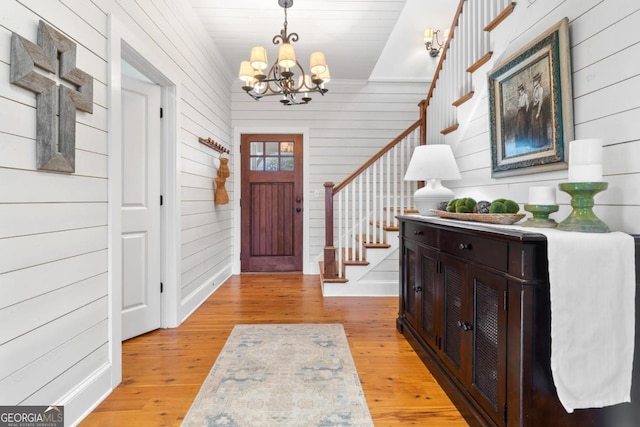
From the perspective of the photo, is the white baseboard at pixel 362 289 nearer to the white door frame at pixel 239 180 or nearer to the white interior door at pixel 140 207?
the white door frame at pixel 239 180

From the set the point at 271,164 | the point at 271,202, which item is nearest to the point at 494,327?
the point at 271,202

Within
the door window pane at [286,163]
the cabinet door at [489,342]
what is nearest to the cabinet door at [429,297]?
the cabinet door at [489,342]

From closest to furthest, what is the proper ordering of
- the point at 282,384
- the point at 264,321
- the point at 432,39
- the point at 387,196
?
the point at 282,384
the point at 264,321
the point at 387,196
the point at 432,39

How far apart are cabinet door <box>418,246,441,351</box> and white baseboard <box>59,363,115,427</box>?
6.12 ft

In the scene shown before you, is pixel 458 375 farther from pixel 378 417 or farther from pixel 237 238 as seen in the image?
pixel 237 238

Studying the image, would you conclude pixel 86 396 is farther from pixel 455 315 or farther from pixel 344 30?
pixel 344 30

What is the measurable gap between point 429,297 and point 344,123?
332 cm

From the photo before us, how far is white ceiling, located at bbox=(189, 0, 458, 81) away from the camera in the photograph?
10.3 feet

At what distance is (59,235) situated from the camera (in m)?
1.50

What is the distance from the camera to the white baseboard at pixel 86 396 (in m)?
1.56

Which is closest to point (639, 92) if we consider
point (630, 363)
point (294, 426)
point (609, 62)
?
point (609, 62)

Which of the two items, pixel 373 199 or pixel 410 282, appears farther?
pixel 373 199

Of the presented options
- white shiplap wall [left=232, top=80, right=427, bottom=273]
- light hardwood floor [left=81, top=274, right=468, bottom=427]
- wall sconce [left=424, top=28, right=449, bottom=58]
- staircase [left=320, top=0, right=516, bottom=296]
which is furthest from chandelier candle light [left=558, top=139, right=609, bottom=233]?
white shiplap wall [left=232, top=80, right=427, bottom=273]

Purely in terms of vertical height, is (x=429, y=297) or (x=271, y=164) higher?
(x=271, y=164)
